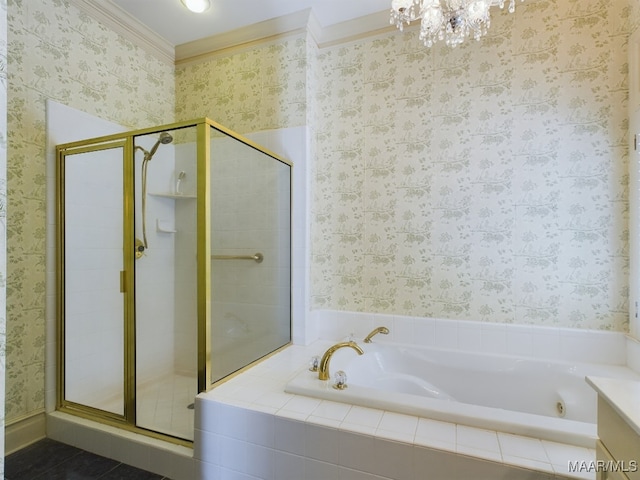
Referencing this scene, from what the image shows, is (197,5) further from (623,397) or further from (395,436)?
(623,397)

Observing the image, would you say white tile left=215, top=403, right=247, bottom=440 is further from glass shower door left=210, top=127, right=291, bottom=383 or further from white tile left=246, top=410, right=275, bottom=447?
glass shower door left=210, top=127, right=291, bottom=383

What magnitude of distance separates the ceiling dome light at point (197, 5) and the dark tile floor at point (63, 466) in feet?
8.77

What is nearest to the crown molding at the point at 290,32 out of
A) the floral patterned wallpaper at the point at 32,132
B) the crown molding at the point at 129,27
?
the crown molding at the point at 129,27

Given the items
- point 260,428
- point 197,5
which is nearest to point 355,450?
point 260,428

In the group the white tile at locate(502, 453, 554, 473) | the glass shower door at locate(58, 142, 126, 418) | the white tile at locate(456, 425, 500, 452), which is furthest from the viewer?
the glass shower door at locate(58, 142, 126, 418)

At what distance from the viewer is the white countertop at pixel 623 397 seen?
671 mm

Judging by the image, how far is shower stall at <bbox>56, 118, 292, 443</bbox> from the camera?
169cm

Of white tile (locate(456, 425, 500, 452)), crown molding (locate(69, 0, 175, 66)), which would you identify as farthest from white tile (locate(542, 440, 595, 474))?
crown molding (locate(69, 0, 175, 66))

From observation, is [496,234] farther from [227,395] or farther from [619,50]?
[227,395]

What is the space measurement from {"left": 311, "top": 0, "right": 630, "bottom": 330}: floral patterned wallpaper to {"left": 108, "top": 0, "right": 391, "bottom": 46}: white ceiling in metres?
0.21

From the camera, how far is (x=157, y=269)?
2.04m

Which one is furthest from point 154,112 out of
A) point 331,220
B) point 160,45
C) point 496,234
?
point 496,234

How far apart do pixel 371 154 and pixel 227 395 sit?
5.49 ft

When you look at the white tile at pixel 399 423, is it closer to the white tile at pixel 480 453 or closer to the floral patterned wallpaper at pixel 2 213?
the white tile at pixel 480 453
